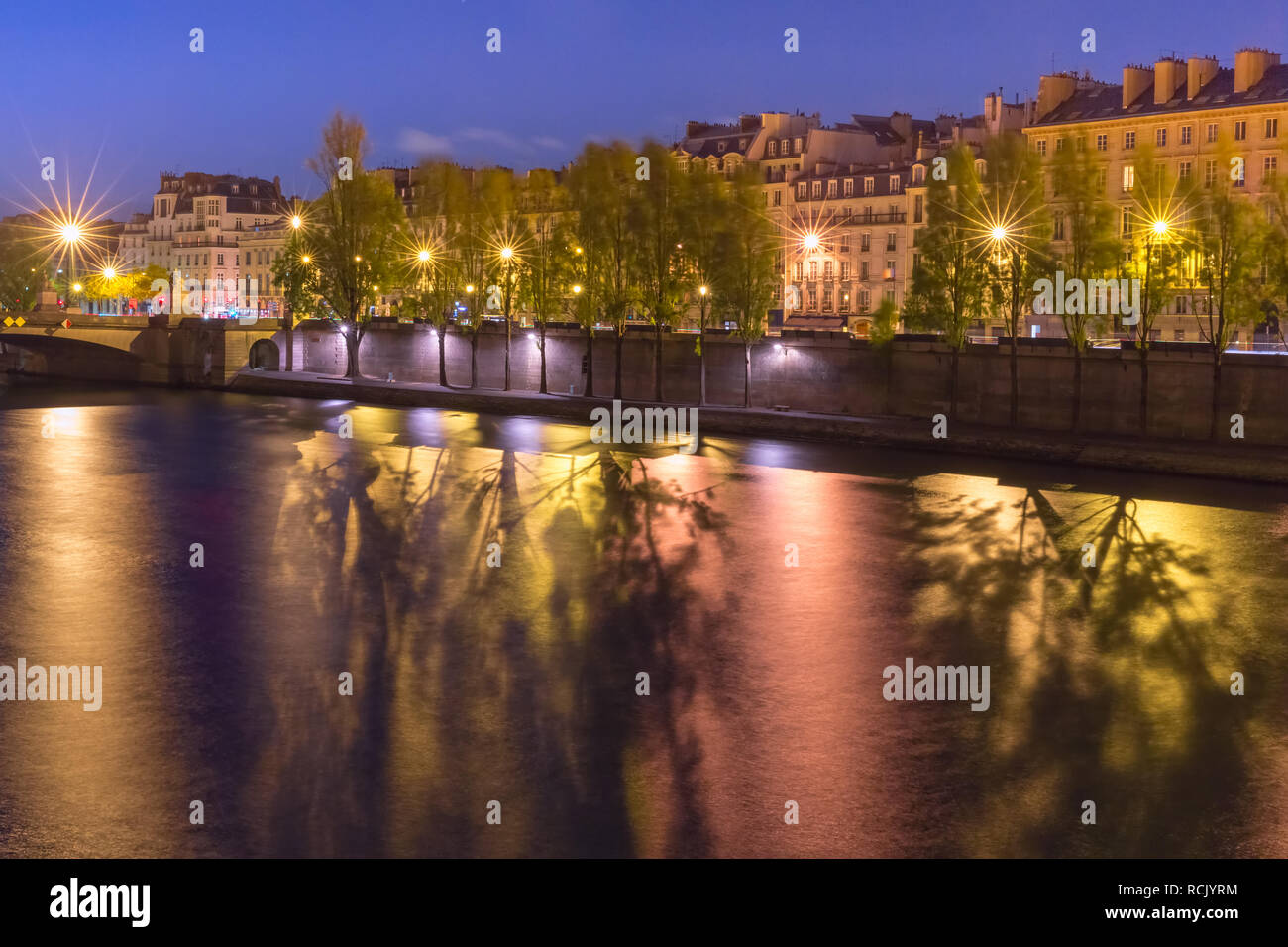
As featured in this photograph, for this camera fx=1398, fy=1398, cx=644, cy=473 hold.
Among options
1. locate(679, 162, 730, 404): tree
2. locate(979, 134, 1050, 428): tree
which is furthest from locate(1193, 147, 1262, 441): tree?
locate(679, 162, 730, 404): tree

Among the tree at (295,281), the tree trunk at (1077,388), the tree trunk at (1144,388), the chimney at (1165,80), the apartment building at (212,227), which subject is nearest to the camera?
the tree trunk at (1144,388)

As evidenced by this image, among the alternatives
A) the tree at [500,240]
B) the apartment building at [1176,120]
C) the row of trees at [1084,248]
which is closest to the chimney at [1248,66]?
the apartment building at [1176,120]

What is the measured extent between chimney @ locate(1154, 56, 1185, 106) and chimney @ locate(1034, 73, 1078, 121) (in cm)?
649

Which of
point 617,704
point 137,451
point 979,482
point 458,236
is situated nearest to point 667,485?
point 979,482

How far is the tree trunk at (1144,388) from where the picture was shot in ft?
145

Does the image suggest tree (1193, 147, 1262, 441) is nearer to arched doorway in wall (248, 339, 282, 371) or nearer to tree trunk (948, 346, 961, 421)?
tree trunk (948, 346, 961, 421)

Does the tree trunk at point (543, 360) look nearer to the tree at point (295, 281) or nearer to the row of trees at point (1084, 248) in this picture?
the tree at point (295, 281)

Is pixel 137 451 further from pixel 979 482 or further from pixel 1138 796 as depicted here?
Answer: pixel 1138 796

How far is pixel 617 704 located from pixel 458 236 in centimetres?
4996

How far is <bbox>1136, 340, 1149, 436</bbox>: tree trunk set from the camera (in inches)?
1746

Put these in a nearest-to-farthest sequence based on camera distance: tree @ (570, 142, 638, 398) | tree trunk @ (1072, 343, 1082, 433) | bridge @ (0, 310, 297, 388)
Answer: tree trunk @ (1072, 343, 1082, 433) < tree @ (570, 142, 638, 398) < bridge @ (0, 310, 297, 388)

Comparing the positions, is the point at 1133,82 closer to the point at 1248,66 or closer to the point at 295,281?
the point at 1248,66

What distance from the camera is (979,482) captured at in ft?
118

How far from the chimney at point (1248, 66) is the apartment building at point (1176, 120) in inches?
2.0
